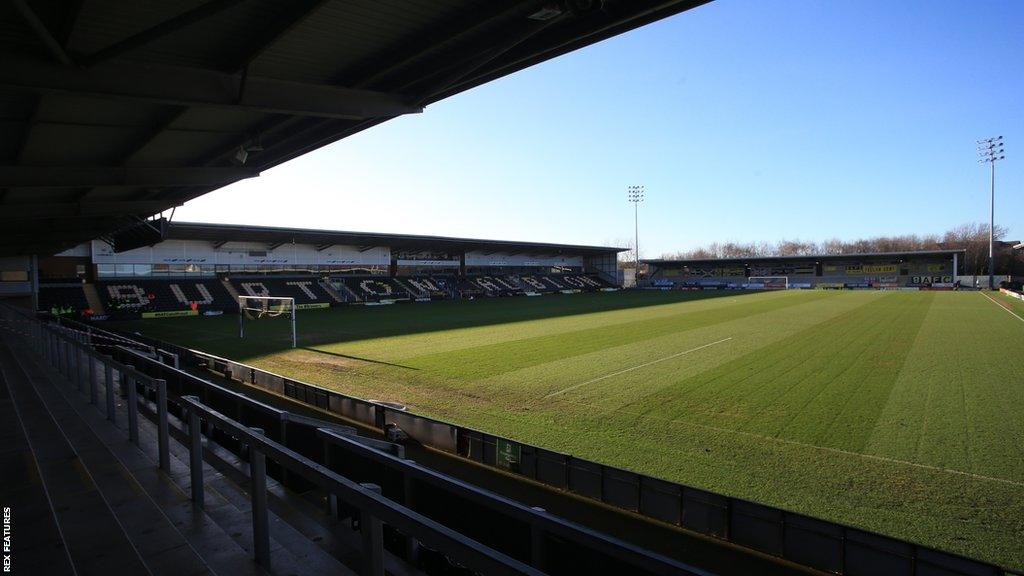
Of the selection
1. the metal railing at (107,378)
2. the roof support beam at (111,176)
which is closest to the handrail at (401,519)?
the metal railing at (107,378)

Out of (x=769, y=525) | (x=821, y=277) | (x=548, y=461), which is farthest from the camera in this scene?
(x=821, y=277)

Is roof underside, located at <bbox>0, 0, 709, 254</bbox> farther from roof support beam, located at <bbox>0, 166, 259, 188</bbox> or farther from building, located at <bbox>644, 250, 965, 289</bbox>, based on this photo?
building, located at <bbox>644, 250, 965, 289</bbox>

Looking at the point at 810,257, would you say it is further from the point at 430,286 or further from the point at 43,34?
the point at 43,34

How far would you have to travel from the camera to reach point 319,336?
85.8ft

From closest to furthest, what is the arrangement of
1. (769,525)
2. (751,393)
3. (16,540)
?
(16,540), (769,525), (751,393)

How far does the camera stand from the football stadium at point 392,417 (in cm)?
337

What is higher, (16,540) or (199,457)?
(199,457)

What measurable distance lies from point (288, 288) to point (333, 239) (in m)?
6.29

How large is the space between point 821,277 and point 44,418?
3488 inches

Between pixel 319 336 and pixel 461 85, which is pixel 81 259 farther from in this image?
pixel 461 85

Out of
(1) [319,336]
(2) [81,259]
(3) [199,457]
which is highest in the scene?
(2) [81,259]

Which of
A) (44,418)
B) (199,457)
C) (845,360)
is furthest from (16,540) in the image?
(845,360)

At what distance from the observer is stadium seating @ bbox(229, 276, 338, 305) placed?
148 ft

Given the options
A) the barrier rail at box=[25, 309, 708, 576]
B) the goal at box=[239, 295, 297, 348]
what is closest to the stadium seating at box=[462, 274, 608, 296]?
the goal at box=[239, 295, 297, 348]
